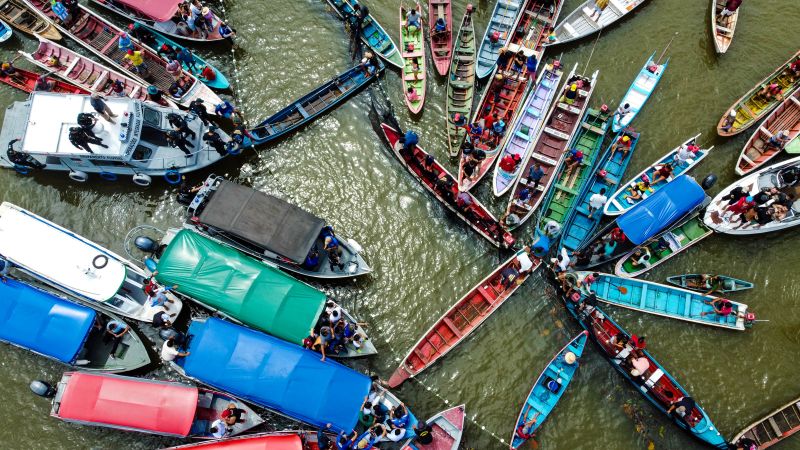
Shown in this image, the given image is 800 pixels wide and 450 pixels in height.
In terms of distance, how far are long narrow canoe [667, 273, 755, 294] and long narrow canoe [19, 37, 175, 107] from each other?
27821 millimetres

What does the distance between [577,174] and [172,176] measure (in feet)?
68.5

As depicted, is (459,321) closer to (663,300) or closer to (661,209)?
(663,300)

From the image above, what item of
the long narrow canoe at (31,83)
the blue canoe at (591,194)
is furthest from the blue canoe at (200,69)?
the blue canoe at (591,194)

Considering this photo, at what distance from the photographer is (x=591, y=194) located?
24906 mm

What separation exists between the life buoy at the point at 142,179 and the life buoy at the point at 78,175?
2.46 meters

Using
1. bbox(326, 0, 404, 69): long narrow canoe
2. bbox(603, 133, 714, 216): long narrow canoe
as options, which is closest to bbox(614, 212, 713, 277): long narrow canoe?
bbox(603, 133, 714, 216): long narrow canoe

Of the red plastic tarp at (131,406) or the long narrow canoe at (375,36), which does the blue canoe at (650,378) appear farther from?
the red plastic tarp at (131,406)

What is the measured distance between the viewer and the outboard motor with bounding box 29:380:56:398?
→ 2081 cm

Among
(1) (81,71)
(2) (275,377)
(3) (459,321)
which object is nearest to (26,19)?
(1) (81,71)

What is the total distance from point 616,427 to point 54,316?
25693 millimetres

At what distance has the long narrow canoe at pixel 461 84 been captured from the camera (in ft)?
85.6

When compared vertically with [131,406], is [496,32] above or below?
above

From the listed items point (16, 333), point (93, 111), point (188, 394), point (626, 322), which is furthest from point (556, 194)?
point (16, 333)

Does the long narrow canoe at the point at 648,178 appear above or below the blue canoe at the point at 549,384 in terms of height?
above
